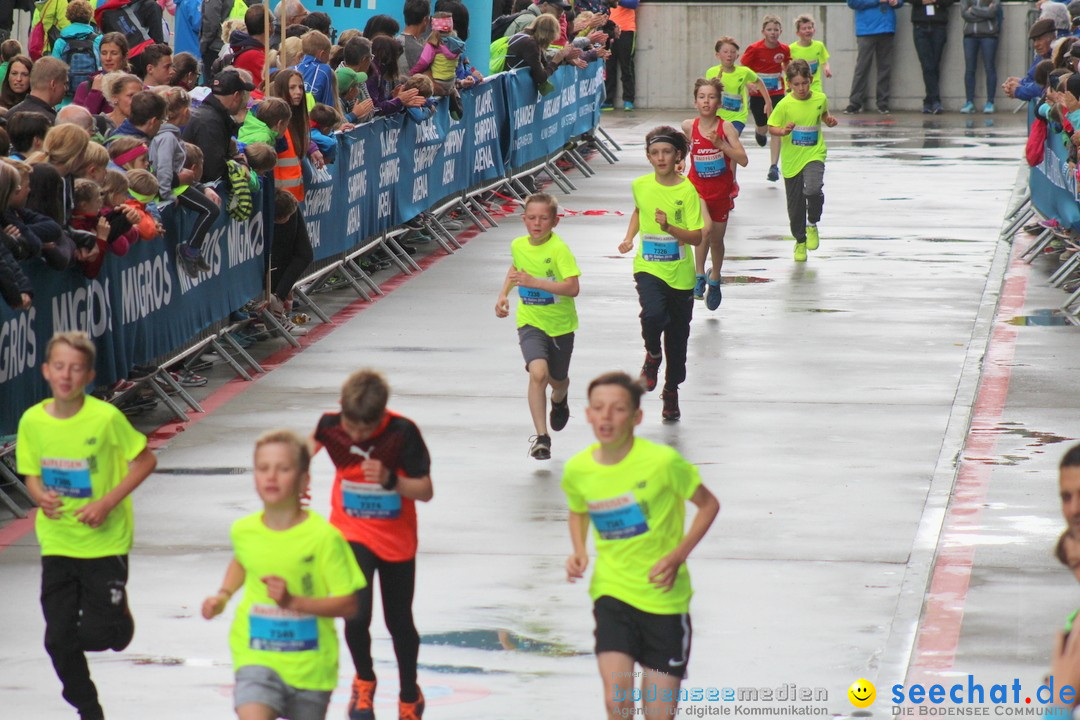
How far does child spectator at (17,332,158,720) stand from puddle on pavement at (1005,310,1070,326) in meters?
10.7

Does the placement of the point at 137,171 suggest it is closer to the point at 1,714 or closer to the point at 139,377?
the point at 139,377

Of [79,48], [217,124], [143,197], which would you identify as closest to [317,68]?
[79,48]

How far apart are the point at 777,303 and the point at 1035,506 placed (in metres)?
6.82

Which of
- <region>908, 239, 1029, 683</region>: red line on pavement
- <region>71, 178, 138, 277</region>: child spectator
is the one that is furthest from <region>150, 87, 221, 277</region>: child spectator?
<region>908, 239, 1029, 683</region>: red line on pavement

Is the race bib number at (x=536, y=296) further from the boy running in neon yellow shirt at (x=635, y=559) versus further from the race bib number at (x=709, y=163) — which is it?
the race bib number at (x=709, y=163)

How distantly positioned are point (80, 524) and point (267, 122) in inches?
297

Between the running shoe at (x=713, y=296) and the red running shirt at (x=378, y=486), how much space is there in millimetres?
9468

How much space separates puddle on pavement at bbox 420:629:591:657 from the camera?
7.90 m

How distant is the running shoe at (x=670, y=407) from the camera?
484 inches

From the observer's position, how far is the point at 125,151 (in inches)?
471

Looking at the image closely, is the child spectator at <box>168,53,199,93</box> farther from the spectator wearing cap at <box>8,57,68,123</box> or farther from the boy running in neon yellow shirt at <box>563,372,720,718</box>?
the boy running in neon yellow shirt at <box>563,372,720,718</box>

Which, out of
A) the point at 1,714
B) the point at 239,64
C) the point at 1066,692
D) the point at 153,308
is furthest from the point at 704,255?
the point at 1066,692

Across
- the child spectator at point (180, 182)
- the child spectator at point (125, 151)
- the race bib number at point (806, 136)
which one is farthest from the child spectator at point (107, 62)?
the race bib number at point (806, 136)

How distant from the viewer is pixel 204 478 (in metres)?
10.8
